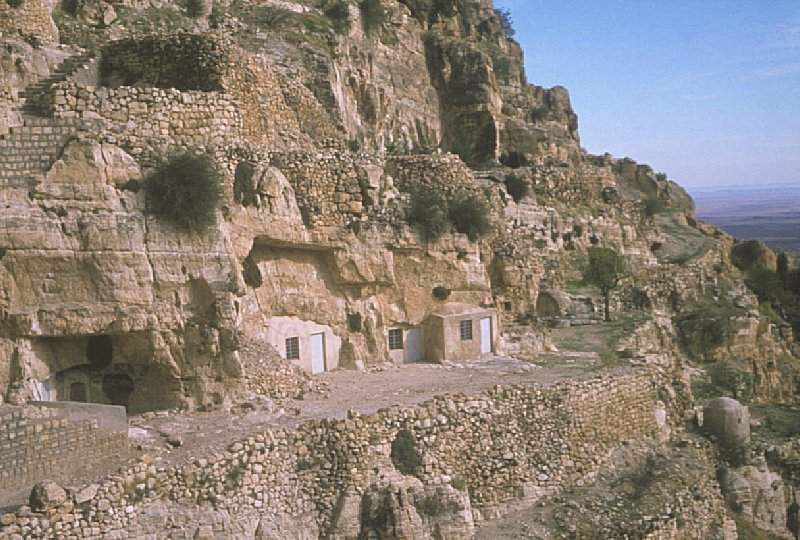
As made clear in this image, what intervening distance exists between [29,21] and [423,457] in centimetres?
1277

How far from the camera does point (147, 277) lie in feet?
45.9

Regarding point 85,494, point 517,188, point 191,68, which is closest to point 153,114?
point 191,68

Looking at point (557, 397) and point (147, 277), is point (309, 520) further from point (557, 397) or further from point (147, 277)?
point (557, 397)

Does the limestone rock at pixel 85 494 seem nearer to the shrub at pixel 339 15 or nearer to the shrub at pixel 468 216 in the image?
the shrub at pixel 468 216

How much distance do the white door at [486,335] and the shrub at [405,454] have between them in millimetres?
6465

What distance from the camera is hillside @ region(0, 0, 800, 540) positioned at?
42.4 ft

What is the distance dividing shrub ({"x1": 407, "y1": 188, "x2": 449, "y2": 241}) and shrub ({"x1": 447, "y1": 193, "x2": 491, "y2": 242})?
22.5 inches

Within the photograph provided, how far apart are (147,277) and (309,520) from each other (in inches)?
193

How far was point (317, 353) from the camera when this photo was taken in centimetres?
1883

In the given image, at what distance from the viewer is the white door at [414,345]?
20422 mm

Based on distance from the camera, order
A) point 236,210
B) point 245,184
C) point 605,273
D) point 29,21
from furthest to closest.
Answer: point 605,273 → point 29,21 → point 245,184 → point 236,210

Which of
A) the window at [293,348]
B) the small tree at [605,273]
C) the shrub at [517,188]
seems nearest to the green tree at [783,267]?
the small tree at [605,273]

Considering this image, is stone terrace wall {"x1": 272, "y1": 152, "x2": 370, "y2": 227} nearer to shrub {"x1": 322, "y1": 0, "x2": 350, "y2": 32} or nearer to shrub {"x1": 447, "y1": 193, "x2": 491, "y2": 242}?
shrub {"x1": 447, "y1": 193, "x2": 491, "y2": 242}

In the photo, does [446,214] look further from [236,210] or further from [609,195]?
[609,195]
